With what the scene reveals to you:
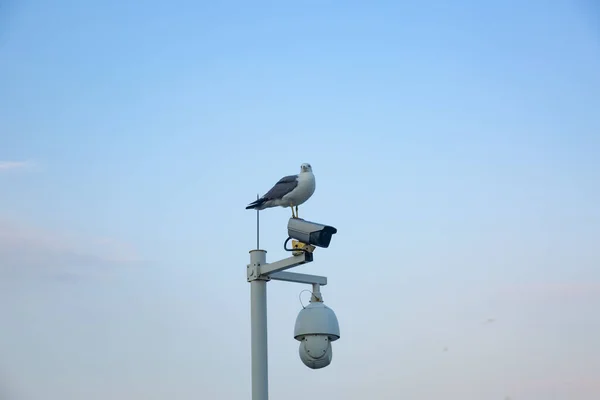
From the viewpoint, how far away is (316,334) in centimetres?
998

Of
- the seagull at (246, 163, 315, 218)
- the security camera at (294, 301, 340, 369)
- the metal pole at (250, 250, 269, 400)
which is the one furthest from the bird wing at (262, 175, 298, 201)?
the security camera at (294, 301, 340, 369)

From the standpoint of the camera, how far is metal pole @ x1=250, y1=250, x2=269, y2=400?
30.7 feet

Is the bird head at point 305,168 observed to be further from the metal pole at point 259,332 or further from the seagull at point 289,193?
the metal pole at point 259,332

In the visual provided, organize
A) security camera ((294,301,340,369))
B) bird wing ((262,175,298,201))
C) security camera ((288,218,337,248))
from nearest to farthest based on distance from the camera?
security camera ((288,218,337,248)), security camera ((294,301,340,369)), bird wing ((262,175,298,201))

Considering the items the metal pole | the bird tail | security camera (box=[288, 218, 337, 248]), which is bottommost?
the metal pole

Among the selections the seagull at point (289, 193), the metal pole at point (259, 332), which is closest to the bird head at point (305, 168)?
the seagull at point (289, 193)

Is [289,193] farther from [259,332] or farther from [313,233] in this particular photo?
[259,332]

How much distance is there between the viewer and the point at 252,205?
442 inches

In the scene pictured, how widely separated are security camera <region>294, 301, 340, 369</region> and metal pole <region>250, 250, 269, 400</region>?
0.59m

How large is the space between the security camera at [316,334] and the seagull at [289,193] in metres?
1.50

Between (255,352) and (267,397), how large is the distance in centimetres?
47

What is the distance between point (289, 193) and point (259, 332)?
210 centimetres

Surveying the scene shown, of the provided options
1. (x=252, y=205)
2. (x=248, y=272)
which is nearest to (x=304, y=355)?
(x=248, y=272)

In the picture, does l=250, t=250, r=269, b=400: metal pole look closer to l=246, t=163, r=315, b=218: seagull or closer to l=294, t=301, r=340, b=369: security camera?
l=294, t=301, r=340, b=369: security camera
